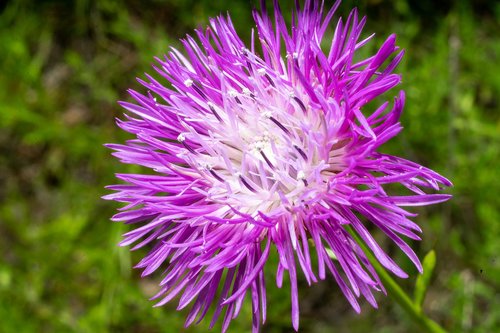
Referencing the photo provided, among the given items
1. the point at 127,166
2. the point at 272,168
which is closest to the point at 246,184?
the point at 272,168

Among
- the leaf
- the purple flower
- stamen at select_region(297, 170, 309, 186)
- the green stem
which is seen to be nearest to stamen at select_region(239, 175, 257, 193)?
the purple flower

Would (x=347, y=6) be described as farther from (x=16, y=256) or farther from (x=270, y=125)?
(x=16, y=256)

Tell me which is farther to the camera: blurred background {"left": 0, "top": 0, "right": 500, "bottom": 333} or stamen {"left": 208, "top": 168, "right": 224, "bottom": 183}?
blurred background {"left": 0, "top": 0, "right": 500, "bottom": 333}

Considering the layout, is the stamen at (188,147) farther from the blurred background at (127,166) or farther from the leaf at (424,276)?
the blurred background at (127,166)

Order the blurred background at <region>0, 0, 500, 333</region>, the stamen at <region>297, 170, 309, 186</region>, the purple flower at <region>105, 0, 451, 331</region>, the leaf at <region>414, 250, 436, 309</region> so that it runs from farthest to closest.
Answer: the blurred background at <region>0, 0, 500, 333</region> → the leaf at <region>414, 250, 436, 309</region> → the stamen at <region>297, 170, 309, 186</region> → the purple flower at <region>105, 0, 451, 331</region>

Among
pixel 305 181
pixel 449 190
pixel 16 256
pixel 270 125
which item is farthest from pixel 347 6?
pixel 16 256

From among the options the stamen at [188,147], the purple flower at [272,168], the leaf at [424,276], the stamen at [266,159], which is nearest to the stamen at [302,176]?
the purple flower at [272,168]

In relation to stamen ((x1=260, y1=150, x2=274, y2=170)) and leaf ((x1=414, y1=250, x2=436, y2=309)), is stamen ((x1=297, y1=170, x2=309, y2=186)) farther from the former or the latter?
leaf ((x1=414, y1=250, x2=436, y2=309))

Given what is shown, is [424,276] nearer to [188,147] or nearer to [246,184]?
[246,184]
